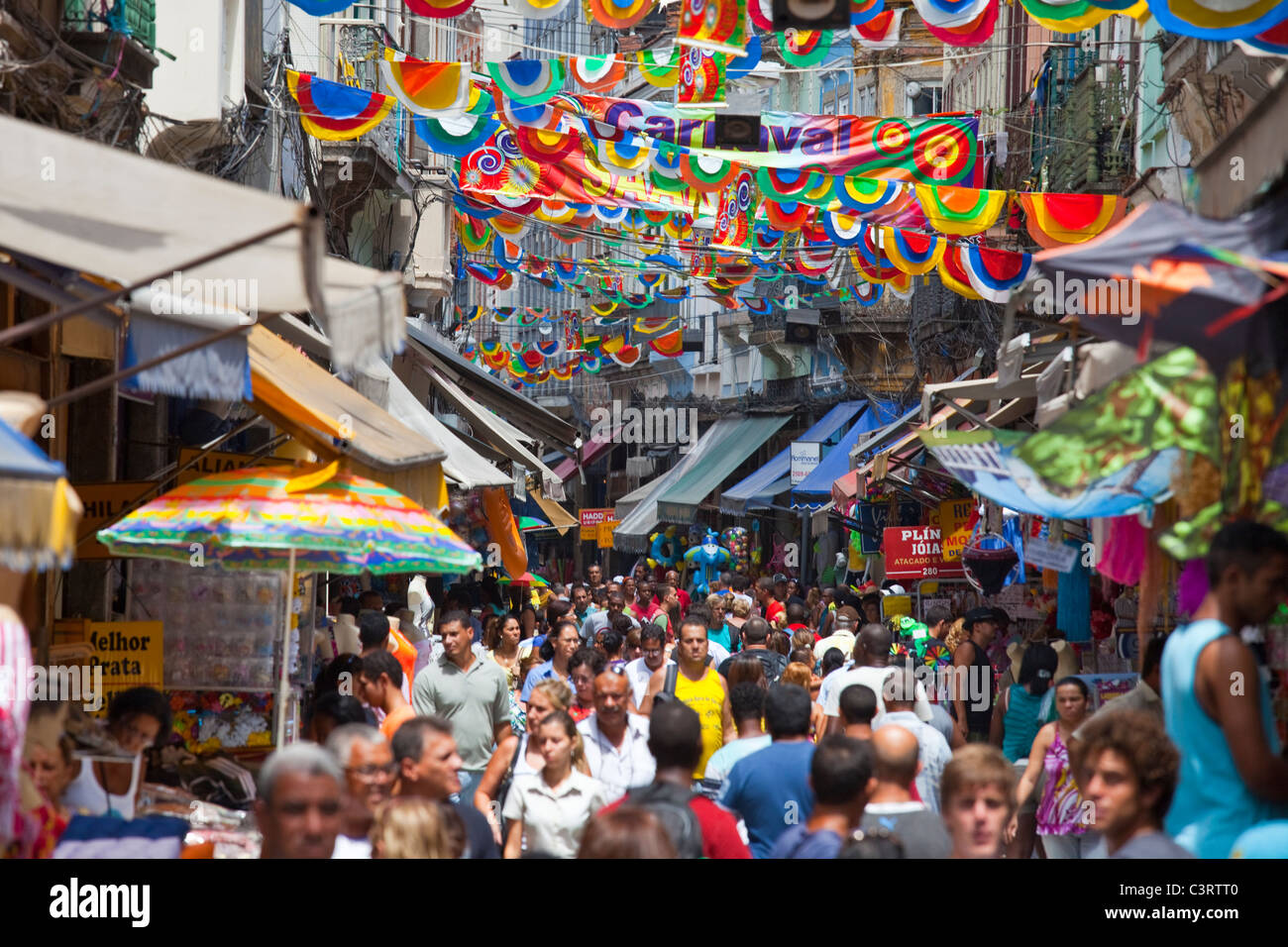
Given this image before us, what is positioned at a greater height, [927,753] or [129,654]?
[129,654]

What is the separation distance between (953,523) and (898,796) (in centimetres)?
1277

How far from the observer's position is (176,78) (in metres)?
12.6

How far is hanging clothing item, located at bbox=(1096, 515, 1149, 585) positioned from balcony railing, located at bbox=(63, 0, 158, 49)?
6728mm

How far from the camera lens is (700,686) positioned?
10266 millimetres

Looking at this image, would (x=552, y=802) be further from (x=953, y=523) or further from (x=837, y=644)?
(x=953, y=523)

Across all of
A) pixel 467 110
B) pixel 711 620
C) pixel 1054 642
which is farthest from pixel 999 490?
pixel 711 620

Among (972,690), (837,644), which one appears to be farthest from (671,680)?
(837,644)

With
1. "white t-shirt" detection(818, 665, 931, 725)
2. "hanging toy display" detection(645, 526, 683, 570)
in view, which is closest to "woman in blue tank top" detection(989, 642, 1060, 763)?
"white t-shirt" detection(818, 665, 931, 725)

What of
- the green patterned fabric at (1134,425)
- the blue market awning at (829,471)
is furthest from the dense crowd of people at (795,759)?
the blue market awning at (829,471)

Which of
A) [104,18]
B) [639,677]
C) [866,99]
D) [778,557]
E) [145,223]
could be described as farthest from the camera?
[778,557]

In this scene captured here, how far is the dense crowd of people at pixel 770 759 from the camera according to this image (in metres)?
4.73

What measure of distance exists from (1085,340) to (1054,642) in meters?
3.06

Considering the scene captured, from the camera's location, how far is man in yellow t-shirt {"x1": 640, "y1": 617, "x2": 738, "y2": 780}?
33.2ft
